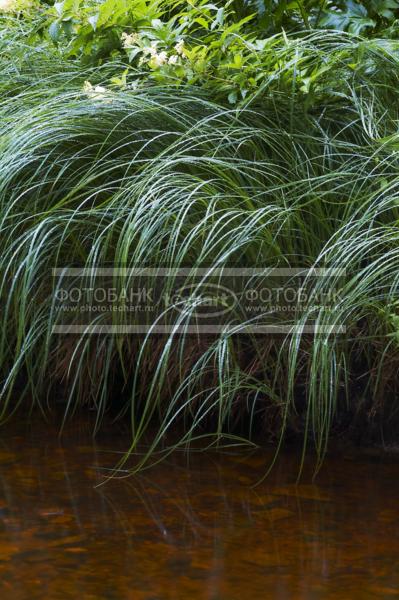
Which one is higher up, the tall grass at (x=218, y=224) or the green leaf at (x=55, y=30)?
the green leaf at (x=55, y=30)

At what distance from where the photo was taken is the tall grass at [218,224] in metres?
2.72

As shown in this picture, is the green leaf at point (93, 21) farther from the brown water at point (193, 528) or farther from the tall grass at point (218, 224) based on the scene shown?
the brown water at point (193, 528)

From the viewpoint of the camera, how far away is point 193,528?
7.52 ft

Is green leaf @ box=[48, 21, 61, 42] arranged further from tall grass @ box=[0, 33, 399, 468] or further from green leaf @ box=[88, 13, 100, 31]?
tall grass @ box=[0, 33, 399, 468]

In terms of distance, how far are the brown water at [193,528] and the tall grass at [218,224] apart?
0.15m

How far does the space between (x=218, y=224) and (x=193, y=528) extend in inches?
37.5

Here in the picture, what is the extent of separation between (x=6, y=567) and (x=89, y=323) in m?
1.02

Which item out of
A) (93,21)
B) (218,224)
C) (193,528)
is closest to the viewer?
(193,528)

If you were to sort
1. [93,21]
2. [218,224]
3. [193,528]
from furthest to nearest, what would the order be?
[93,21], [218,224], [193,528]

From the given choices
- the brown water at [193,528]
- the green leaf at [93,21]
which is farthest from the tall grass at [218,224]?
Answer: the green leaf at [93,21]

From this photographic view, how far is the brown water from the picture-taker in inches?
78.8

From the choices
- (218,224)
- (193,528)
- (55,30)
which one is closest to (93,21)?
(55,30)

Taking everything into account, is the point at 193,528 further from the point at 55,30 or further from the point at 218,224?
the point at 55,30

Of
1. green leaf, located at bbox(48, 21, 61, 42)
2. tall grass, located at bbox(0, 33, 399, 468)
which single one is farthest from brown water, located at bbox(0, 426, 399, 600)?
green leaf, located at bbox(48, 21, 61, 42)
